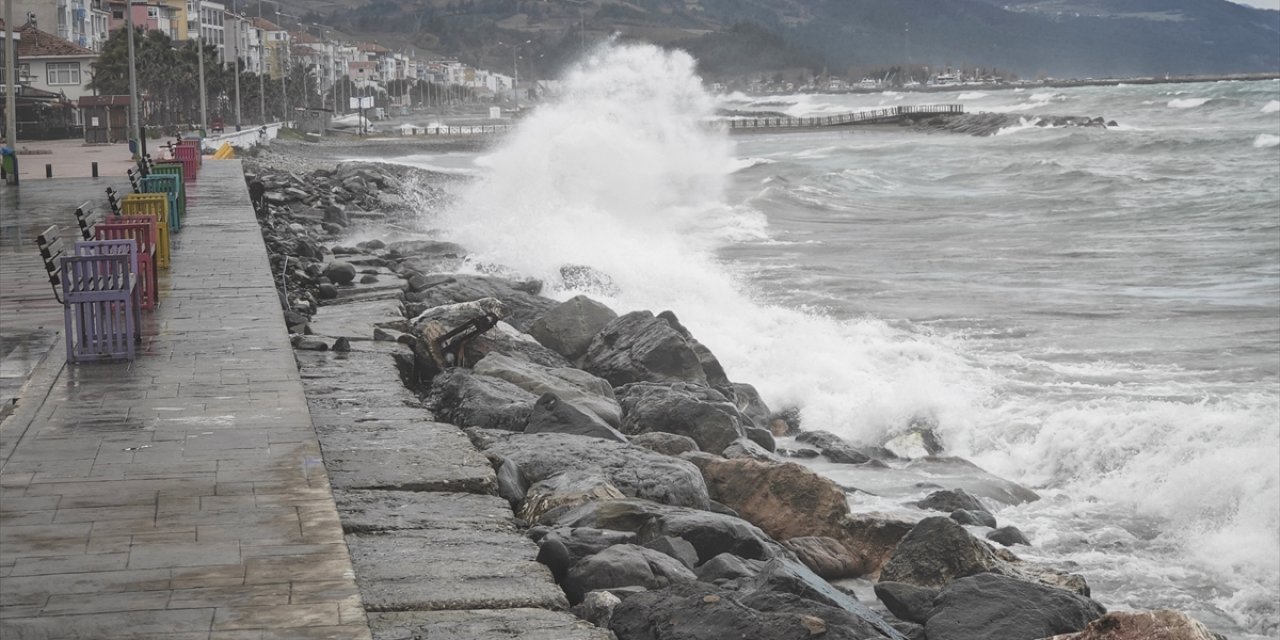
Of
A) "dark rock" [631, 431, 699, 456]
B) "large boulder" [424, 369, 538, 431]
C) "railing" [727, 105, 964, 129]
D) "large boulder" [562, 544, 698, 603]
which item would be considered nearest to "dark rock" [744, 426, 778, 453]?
"dark rock" [631, 431, 699, 456]

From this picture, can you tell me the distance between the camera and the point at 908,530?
841cm

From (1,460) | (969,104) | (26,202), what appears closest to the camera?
(1,460)

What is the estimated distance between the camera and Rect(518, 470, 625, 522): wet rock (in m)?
7.62

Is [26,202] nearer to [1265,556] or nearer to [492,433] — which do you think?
[492,433]

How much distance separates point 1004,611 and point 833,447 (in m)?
5.51

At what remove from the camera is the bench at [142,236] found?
10422mm

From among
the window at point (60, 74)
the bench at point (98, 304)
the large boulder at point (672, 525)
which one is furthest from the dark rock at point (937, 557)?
the window at point (60, 74)

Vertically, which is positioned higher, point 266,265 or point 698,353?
point 266,265

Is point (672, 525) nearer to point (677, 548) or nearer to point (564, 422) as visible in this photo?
point (677, 548)

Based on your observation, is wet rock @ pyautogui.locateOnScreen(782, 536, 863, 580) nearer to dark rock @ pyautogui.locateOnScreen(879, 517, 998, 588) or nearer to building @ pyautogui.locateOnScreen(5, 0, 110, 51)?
dark rock @ pyautogui.locateOnScreen(879, 517, 998, 588)

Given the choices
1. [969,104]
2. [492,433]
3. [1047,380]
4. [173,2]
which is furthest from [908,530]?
[969,104]

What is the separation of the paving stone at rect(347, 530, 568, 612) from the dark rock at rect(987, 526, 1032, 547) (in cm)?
370

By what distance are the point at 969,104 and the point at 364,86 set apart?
2806 inches

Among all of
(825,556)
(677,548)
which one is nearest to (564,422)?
(825,556)
